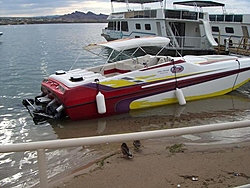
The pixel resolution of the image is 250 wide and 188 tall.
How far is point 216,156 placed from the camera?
380 cm

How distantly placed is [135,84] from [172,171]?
559cm

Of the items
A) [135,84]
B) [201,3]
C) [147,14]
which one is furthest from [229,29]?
[135,84]

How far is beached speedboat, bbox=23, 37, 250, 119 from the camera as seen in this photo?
8297mm

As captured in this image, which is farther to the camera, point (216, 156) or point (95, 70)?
point (95, 70)

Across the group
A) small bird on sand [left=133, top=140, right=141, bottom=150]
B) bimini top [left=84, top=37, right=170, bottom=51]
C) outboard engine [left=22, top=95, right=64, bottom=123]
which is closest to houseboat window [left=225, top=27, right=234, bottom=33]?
bimini top [left=84, top=37, right=170, bottom=51]

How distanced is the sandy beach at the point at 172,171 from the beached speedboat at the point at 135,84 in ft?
13.8

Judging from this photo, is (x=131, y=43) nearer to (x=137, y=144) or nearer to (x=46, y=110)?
(x=46, y=110)

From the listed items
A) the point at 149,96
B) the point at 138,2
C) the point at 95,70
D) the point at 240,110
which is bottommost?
the point at 240,110

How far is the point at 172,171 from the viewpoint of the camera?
11.1 feet

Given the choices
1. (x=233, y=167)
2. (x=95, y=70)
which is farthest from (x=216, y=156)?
(x=95, y=70)

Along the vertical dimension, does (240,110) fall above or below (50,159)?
below

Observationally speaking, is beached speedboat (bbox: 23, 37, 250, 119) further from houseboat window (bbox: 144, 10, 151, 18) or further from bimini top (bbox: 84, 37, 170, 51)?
houseboat window (bbox: 144, 10, 151, 18)

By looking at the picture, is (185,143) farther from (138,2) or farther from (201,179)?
(138,2)

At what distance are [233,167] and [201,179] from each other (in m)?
0.50
